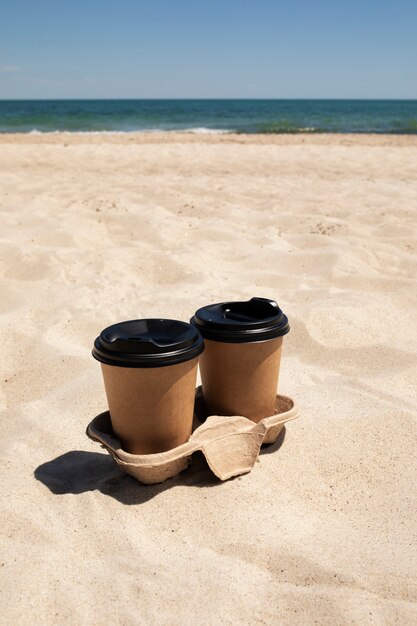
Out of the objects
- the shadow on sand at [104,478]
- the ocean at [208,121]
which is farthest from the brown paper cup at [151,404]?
the ocean at [208,121]

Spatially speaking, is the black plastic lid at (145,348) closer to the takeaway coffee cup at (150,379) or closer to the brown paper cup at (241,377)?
the takeaway coffee cup at (150,379)

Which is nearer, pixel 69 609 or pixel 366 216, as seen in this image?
pixel 69 609

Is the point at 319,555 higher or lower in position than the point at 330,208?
higher

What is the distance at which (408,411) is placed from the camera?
2.22 metres

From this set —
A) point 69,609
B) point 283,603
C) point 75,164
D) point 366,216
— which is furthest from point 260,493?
point 75,164

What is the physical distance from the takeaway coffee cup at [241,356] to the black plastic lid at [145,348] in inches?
6.1

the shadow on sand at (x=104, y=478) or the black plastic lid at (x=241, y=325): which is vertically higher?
the black plastic lid at (x=241, y=325)

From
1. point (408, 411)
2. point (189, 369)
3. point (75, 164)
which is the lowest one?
point (75, 164)

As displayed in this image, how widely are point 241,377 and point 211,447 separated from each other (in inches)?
9.9

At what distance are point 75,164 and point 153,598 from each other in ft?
24.2

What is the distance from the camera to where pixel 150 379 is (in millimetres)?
1650

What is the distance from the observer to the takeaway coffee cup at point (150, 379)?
1.62 meters

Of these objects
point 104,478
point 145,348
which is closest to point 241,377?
point 145,348

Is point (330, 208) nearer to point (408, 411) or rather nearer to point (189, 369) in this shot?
point (408, 411)
